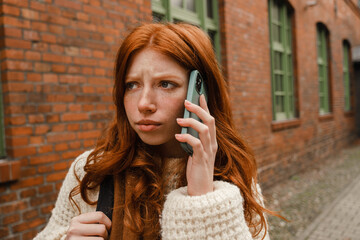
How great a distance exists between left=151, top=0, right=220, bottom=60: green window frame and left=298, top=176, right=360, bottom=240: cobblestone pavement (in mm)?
3020

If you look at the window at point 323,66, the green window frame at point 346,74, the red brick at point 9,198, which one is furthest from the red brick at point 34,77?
the green window frame at point 346,74

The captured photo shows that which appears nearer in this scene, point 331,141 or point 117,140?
point 117,140

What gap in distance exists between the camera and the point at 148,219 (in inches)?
47.1

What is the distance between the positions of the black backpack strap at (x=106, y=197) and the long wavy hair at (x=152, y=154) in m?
0.03

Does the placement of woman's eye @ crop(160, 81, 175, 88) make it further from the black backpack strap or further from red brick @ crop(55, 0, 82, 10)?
red brick @ crop(55, 0, 82, 10)

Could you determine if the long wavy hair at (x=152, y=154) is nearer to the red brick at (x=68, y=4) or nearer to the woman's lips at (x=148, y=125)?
the woman's lips at (x=148, y=125)

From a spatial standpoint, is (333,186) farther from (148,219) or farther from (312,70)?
(148,219)

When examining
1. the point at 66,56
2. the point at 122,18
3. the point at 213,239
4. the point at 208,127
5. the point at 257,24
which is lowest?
the point at 213,239

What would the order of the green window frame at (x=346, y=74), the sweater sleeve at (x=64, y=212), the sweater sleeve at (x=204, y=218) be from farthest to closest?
the green window frame at (x=346, y=74), the sweater sleeve at (x=64, y=212), the sweater sleeve at (x=204, y=218)

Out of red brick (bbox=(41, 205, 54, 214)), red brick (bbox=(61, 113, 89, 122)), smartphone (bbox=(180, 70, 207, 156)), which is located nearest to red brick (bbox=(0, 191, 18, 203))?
red brick (bbox=(41, 205, 54, 214))

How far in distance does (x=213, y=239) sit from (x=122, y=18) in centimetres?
280

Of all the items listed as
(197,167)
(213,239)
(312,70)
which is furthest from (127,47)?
(312,70)

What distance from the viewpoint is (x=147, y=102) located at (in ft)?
3.73

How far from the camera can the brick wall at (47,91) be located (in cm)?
238
